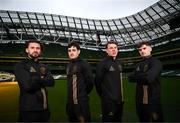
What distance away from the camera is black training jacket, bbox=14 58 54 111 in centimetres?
409

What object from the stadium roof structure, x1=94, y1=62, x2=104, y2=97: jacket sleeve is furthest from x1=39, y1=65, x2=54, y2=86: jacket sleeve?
the stadium roof structure

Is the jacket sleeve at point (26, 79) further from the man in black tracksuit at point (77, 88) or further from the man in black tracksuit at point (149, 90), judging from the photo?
the man in black tracksuit at point (149, 90)

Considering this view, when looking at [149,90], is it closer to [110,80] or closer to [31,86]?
[110,80]

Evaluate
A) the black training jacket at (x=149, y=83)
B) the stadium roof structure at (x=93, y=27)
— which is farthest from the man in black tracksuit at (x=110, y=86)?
the stadium roof structure at (x=93, y=27)

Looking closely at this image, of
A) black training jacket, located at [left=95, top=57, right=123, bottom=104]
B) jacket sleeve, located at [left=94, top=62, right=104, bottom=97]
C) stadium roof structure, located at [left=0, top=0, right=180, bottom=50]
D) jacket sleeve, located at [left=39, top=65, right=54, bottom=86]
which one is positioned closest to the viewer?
jacket sleeve, located at [left=39, top=65, right=54, bottom=86]

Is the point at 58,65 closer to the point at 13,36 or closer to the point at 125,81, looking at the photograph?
the point at 13,36

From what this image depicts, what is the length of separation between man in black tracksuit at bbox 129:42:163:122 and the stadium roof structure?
33508 millimetres

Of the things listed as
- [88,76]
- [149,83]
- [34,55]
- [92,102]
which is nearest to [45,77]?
[34,55]

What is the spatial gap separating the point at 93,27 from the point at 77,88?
46.0m

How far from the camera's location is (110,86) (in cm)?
505

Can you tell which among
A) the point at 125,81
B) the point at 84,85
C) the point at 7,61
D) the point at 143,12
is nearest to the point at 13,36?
the point at 7,61

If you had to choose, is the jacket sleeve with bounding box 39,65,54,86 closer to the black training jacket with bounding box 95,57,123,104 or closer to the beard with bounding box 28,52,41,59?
the beard with bounding box 28,52,41,59

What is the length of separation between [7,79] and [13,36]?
3796 centimetres

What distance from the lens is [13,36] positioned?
1718 inches
